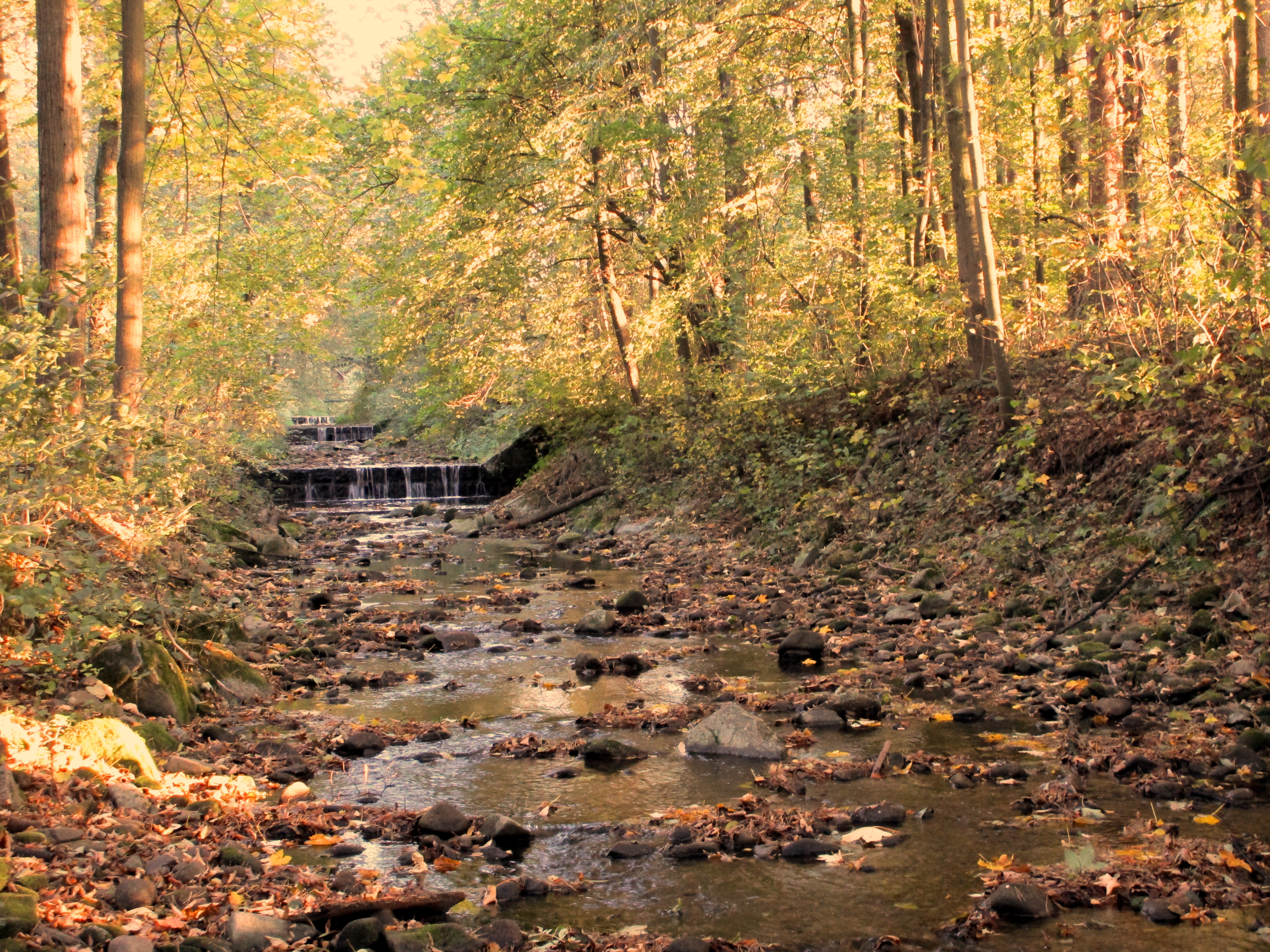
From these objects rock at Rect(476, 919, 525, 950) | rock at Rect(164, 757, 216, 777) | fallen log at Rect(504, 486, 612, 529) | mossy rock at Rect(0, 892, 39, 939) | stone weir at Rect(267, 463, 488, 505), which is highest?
stone weir at Rect(267, 463, 488, 505)

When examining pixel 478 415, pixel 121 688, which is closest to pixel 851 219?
pixel 121 688

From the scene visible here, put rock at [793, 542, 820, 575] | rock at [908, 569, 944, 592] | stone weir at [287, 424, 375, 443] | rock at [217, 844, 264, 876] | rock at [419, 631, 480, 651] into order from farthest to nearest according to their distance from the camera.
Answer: stone weir at [287, 424, 375, 443] < rock at [793, 542, 820, 575] < rock at [908, 569, 944, 592] < rock at [419, 631, 480, 651] < rock at [217, 844, 264, 876]

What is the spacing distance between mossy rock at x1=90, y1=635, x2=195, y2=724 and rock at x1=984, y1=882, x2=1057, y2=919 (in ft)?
17.0

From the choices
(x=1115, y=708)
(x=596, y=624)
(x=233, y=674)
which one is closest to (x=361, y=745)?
(x=233, y=674)

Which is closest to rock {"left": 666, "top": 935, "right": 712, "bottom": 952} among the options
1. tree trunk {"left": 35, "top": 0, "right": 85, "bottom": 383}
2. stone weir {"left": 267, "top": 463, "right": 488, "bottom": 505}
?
tree trunk {"left": 35, "top": 0, "right": 85, "bottom": 383}

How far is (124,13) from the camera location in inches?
391

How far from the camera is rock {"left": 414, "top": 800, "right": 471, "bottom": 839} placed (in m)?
5.27

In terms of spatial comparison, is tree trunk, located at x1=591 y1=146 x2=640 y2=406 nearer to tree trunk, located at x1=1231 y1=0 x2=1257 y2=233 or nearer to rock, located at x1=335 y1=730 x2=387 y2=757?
tree trunk, located at x1=1231 y1=0 x2=1257 y2=233

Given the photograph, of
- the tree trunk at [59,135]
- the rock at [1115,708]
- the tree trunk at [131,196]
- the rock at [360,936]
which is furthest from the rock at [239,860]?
the tree trunk at [131,196]

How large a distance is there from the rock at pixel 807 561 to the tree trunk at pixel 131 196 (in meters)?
7.51

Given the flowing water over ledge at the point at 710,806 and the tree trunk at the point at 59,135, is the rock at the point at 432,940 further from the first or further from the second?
the tree trunk at the point at 59,135

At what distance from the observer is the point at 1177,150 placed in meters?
7.57

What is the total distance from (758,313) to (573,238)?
16.0 ft

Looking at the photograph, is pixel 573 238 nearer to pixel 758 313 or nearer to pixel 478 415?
pixel 758 313
